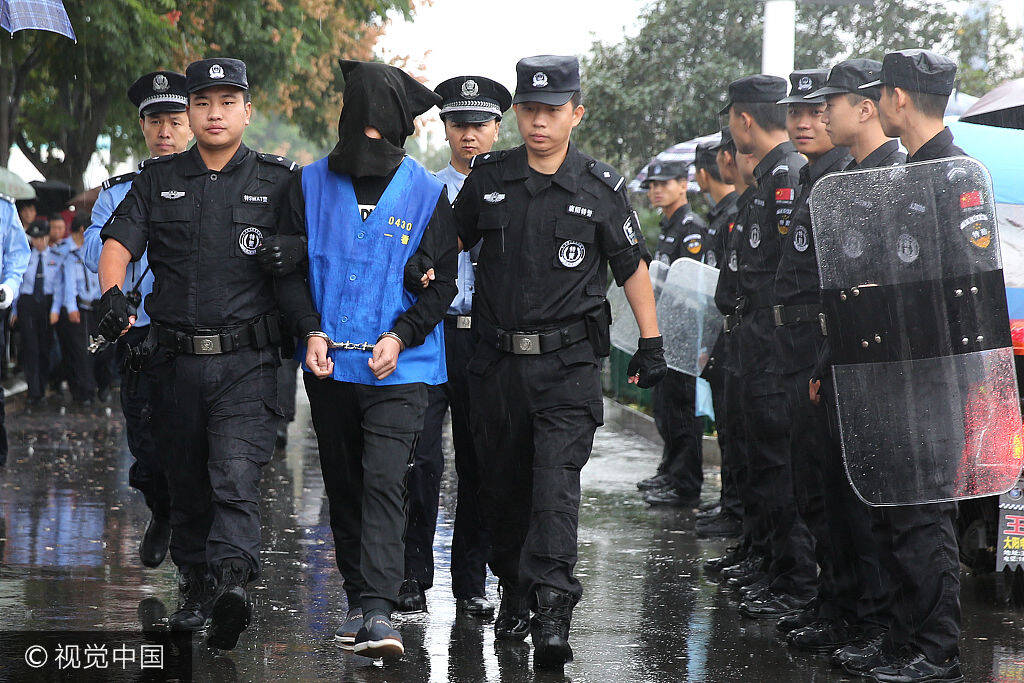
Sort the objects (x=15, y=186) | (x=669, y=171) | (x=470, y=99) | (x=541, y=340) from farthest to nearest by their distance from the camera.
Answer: (x=15, y=186)
(x=669, y=171)
(x=470, y=99)
(x=541, y=340)

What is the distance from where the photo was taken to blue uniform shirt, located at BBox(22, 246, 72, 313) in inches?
616

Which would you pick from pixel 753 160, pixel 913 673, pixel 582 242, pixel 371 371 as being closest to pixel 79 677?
pixel 371 371

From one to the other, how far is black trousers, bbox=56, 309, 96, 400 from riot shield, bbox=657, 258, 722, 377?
28.5 ft

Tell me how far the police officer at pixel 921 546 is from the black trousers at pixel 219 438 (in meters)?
2.48

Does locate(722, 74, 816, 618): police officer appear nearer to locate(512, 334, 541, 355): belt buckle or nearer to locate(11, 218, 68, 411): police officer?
locate(512, 334, 541, 355): belt buckle

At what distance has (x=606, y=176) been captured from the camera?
5.80 meters

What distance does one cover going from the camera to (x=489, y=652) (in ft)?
18.3

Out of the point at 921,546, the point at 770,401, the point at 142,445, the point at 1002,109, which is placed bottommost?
the point at 921,546

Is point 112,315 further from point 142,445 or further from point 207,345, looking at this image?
point 142,445

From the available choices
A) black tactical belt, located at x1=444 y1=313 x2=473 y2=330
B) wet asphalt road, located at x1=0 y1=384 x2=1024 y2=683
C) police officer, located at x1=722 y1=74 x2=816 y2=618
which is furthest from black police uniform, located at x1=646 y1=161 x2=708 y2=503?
black tactical belt, located at x1=444 y1=313 x2=473 y2=330

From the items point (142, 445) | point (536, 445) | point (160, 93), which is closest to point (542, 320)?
point (536, 445)

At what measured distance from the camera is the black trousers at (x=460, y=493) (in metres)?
6.35

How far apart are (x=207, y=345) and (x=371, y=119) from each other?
1129 millimetres

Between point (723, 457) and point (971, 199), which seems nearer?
point (971, 199)
